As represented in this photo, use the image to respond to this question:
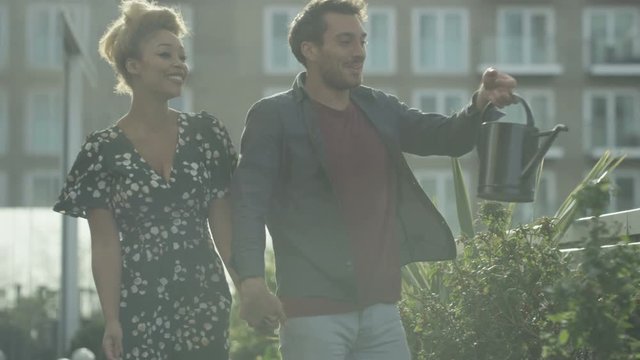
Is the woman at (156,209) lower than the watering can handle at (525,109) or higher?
lower

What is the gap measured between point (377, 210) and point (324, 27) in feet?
1.84

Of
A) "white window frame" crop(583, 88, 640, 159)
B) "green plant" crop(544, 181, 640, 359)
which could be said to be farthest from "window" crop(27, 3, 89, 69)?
"white window frame" crop(583, 88, 640, 159)

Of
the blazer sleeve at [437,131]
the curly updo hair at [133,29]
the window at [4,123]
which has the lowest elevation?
the blazer sleeve at [437,131]

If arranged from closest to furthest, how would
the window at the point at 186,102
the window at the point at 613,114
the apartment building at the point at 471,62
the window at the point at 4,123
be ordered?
the window at the point at 4,123
the apartment building at the point at 471,62
the window at the point at 186,102
the window at the point at 613,114

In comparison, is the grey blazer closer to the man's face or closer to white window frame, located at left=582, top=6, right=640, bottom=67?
the man's face

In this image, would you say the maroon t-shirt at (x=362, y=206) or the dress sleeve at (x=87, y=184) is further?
the dress sleeve at (x=87, y=184)

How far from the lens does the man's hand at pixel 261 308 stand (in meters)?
4.54

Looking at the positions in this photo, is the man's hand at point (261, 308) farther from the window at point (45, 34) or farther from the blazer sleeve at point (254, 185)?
the window at point (45, 34)

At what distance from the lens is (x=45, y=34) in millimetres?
15945

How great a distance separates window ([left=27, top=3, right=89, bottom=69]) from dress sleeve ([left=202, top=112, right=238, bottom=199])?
1012 centimetres

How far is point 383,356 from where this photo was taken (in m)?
4.74

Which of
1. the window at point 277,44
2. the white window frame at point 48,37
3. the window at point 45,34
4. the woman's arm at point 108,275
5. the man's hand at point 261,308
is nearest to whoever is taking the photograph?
the man's hand at point 261,308

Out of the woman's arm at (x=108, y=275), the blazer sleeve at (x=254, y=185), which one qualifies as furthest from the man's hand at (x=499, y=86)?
the woman's arm at (x=108, y=275)

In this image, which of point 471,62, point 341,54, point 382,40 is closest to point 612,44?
point 471,62
